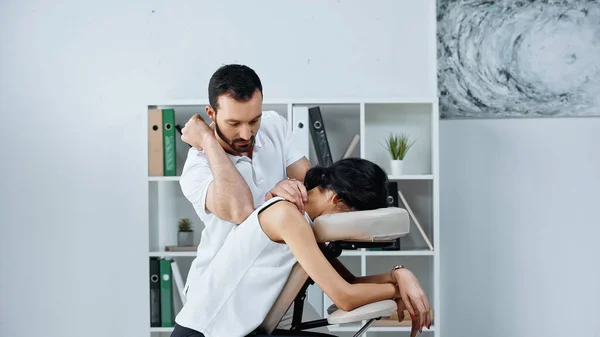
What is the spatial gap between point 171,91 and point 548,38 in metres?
1.84

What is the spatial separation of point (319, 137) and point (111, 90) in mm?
1089

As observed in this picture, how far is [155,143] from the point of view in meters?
3.38

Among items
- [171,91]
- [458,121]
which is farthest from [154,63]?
[458,121]

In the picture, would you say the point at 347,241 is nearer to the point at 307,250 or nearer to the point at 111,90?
the point at 307,250

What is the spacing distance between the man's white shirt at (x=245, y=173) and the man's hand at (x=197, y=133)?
3cm

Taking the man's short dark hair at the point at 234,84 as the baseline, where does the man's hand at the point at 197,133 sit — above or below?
below

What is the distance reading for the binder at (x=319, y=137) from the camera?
337 cm

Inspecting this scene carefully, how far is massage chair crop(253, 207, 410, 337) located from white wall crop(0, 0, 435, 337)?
1975mm

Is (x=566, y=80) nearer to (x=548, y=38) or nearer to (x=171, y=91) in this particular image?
(x=548, y=38)

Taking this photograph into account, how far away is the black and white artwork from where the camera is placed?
11.8 ft

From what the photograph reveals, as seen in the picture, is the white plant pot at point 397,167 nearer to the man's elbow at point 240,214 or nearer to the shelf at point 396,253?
the shelf at point 396,253

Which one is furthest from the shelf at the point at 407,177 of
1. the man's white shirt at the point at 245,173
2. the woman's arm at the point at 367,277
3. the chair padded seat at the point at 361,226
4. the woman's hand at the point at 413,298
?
the chair padded seat at the point at 361,226

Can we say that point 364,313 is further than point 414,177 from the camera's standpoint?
No

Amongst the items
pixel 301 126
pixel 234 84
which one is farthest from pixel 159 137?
pixel 234 84
